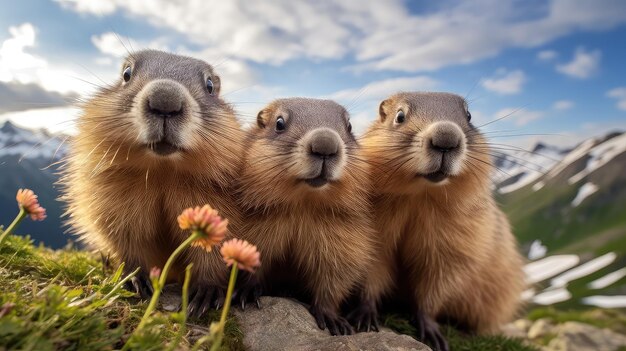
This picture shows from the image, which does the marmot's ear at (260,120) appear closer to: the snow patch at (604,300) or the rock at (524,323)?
the rock at (524,323)

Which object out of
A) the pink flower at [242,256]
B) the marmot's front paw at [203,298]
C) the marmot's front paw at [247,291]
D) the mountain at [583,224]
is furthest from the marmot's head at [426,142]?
the mountain at [583,224]

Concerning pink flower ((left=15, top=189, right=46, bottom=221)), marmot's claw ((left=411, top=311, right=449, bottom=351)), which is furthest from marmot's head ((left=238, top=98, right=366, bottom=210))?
marmot's claw ((left=411, top=311, right=449, bottom=351))

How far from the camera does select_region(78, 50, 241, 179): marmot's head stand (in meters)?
3.90

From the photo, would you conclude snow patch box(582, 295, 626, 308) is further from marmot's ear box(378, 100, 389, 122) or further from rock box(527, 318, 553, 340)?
marmot's ear box(378, 100, 389, 122)

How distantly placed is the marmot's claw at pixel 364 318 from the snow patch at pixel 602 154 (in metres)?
87.4

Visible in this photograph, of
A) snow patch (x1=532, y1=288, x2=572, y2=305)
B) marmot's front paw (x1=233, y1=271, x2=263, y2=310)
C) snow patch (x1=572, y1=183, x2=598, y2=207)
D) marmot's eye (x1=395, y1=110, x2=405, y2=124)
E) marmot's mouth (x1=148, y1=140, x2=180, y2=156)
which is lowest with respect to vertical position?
snow patch (x1=532, y1=288, x2=572, y2=305)

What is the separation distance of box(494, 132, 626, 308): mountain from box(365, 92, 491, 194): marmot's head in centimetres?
4632

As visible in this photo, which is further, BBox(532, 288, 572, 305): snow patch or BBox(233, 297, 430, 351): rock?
BBox(532, 288, 572, 305): snow patch

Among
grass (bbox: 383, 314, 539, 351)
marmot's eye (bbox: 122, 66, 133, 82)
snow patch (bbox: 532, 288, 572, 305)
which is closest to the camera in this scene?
Answer: marmot's eye (bbox: 122, 66, 133, 82)

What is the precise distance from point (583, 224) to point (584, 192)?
11287 mm

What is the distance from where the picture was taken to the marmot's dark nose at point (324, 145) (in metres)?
4.32

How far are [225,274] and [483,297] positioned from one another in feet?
12.5

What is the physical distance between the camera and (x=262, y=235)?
193 inches

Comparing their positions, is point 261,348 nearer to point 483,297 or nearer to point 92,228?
point 92,228
